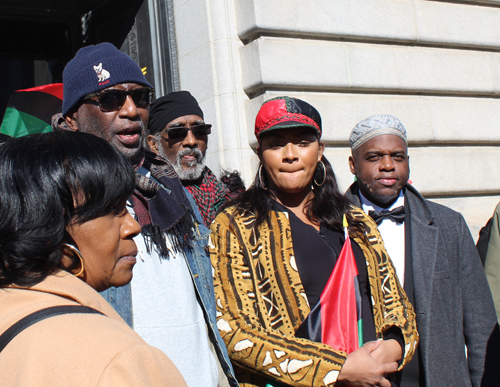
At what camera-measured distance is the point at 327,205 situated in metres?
2.59

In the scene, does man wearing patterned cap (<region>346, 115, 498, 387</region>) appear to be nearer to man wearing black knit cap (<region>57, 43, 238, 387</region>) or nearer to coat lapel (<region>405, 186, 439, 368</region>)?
coat lapel (<region>405, 186, 439, 368</region>)

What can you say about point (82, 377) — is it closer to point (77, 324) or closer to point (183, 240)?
point (77, 324)

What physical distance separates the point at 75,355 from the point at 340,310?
1465 mm

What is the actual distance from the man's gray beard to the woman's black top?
4.12 ft

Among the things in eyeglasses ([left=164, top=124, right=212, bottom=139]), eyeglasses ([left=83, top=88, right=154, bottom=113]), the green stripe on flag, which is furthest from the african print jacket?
Answer: the green stripe on flag

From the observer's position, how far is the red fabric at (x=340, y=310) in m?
2.17

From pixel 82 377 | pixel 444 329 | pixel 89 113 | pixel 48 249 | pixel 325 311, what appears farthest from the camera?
pixel 444 329

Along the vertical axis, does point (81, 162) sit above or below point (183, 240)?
above

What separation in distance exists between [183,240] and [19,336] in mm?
1310

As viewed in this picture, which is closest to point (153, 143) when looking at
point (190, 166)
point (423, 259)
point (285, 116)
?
point (190, 166)

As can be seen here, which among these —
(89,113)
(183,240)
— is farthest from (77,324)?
(89,113)

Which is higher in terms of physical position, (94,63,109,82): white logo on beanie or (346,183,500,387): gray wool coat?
(94,63,109,82): white logo on beanie

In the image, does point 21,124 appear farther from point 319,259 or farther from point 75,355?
point 75,355

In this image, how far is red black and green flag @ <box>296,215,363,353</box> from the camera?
2.15m
